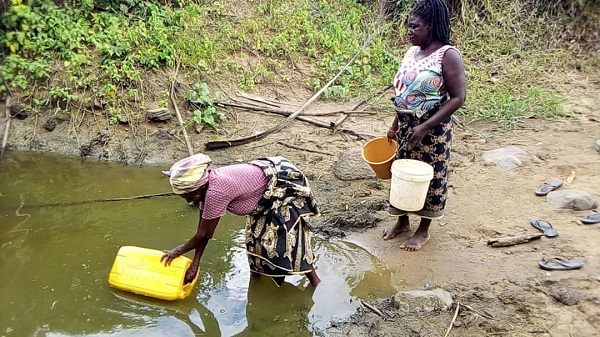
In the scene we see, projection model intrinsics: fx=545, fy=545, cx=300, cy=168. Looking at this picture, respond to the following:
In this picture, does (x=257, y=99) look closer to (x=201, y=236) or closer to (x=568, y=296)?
(x=201, y=236)

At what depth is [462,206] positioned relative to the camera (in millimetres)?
4410

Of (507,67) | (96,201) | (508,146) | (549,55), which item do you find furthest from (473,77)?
(96,201)

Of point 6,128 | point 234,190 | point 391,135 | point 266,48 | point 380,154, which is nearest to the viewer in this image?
point 234,190

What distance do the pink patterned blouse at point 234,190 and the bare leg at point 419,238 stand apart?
134cm

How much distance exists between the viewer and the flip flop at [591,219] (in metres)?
3.87

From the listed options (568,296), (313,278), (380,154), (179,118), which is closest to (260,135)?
(179,118)

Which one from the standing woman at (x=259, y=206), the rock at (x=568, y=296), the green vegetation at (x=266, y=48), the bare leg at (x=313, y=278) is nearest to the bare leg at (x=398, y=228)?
the bare leg at (x=313, y=278)

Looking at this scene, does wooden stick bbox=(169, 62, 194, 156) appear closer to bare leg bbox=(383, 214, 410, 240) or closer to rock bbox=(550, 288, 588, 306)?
bare leg bbox=(383, 214, 410, 240)

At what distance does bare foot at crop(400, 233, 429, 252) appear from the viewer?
3.88 meters

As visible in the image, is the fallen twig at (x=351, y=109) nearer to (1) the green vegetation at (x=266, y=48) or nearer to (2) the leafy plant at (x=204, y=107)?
(1) the green vegetation at (x=266, y=48)

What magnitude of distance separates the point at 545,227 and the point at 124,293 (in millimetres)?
2929

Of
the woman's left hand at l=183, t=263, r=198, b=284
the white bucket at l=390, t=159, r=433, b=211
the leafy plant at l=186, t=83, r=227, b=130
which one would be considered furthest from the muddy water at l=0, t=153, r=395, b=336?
the leafy plant at l=186, t=83, r=227, b=130

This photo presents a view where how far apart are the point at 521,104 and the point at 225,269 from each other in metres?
4.07

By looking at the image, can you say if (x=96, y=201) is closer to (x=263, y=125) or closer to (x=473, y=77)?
(x=263, y=125)
